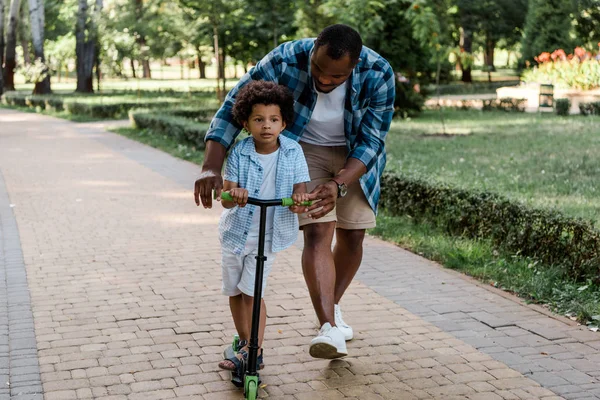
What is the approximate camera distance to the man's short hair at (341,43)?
11.7ft

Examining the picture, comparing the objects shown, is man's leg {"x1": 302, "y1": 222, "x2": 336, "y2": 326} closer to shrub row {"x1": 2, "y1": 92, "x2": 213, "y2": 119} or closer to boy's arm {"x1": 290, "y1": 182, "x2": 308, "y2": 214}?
boy's arm {"x1": 290, "y1": 182, "x2": 308, "y2": 214}

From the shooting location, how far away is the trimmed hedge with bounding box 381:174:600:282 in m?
5.55

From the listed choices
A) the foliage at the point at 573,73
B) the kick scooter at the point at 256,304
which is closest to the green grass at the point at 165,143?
the kick scooter at the point at 256,304

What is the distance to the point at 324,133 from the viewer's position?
4.11m

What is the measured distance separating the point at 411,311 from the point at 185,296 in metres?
1.45

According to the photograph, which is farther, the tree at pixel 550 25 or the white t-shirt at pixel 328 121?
the tree at pixel 550 25

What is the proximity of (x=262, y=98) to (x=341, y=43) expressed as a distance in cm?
39

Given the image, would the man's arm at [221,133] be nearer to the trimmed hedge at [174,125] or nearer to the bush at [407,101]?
the trimmed hedge at [174,125]

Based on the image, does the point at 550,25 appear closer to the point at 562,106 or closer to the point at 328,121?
the point at 562,106

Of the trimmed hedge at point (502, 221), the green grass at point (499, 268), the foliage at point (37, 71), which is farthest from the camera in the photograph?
the foliage at point (37, 71)

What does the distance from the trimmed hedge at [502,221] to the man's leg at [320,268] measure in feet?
7.04

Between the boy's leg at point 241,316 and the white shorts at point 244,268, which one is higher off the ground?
the white shorts at point 244,268

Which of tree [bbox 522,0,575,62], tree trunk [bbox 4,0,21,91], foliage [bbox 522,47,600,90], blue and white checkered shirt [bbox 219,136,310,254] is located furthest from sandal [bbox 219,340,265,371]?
tree trunk [bbox 4,0,21,91]

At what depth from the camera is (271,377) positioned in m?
4.03
